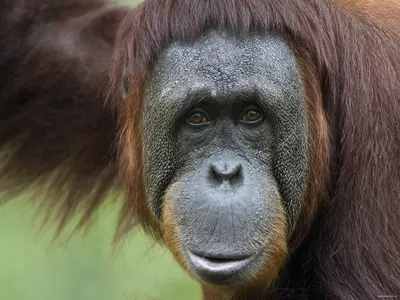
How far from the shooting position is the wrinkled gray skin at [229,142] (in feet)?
11.7

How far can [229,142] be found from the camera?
12.0 feet

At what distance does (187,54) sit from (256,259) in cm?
73

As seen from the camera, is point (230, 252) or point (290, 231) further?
point (290, 231)

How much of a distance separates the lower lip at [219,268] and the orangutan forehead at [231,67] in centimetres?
55

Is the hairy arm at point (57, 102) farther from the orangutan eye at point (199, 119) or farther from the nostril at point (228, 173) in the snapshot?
the nostril at point (228, 173)

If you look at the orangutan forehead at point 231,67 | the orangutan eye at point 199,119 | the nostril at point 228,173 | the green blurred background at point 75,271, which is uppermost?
the orangutan forehead at point 231,67

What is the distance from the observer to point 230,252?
3.55m

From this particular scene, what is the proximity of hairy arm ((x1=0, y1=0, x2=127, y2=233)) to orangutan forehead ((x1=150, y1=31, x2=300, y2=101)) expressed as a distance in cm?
128

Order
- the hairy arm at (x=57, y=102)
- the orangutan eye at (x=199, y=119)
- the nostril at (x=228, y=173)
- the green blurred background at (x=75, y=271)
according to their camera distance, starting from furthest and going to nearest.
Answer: the green blurred background at (x=75, y=271)
the hairy arm at (x=57, y=102)
the orangutan eye at (x=199, y=119)
the nostril at (x=228, y=173)

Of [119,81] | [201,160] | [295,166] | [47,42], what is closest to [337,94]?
[295,166]

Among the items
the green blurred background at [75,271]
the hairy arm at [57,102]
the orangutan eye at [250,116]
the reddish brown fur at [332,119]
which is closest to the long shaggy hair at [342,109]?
the reddish brown fur at [332,119]

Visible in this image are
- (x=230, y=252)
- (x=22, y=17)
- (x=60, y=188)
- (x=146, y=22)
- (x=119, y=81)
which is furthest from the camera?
(x=60, y=188)

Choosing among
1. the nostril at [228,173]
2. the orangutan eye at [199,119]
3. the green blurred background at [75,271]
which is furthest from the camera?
the green blurred background at [75,271]

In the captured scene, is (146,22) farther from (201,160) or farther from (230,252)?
(230,252)
